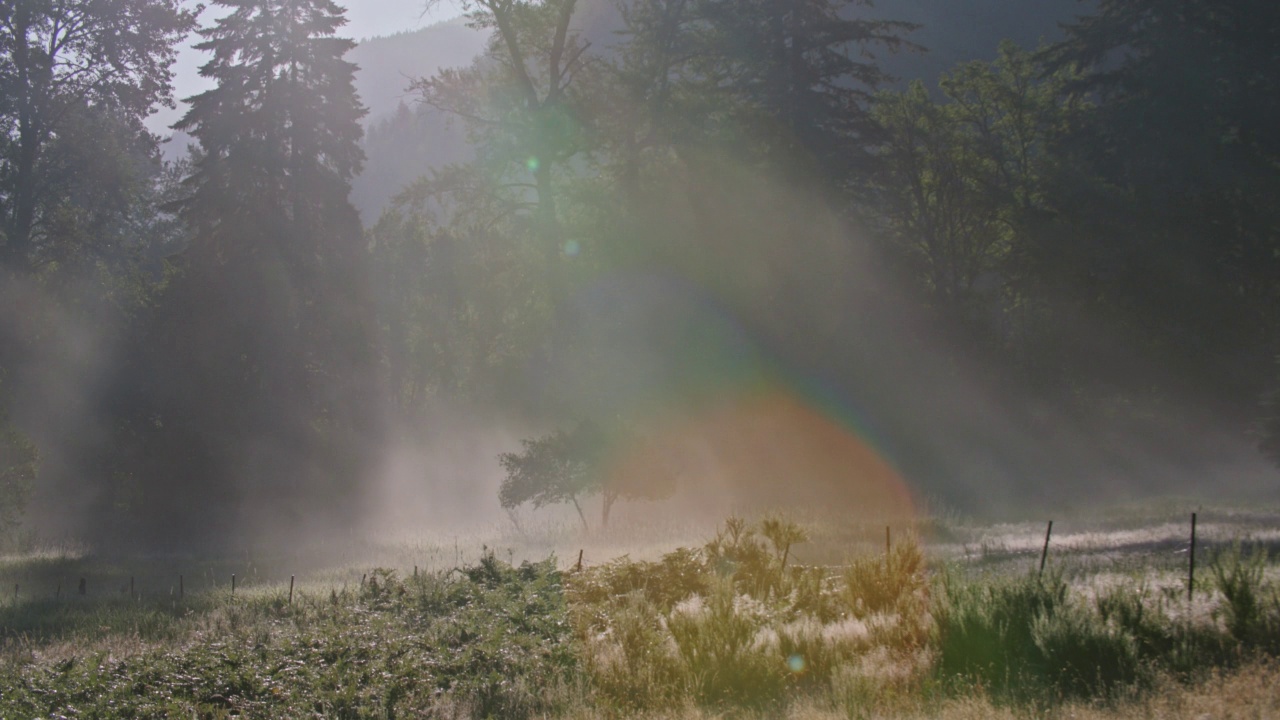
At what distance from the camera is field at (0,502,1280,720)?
27.8 ft

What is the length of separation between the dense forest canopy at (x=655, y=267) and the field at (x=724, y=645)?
51.7ft

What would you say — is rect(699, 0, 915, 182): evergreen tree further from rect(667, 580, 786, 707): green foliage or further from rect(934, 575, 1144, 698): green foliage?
rect(934, 575, 1144, 698): green foliage

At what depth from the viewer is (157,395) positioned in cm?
3422

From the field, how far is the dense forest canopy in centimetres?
1575

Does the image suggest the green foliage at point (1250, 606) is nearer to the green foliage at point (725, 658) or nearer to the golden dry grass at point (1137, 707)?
the golden dry grass at point (1137, 707)

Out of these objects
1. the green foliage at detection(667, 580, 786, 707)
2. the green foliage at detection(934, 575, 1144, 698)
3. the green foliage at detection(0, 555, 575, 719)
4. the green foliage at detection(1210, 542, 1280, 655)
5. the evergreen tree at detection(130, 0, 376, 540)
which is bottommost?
the green foliage at detection(0, 555, 575, 719)

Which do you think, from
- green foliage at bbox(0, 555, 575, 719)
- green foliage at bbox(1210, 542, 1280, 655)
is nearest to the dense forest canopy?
green foliage at bbox(0, 555, 575, 719)

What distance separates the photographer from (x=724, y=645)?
33.1 feet

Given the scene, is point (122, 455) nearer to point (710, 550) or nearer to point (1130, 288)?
point (710, 550)

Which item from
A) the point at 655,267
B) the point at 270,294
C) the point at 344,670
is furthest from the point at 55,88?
the point at 344,670

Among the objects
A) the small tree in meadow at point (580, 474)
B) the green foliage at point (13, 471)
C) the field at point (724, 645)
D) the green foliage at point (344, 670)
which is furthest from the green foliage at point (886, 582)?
the green foliage at point (13, 471)

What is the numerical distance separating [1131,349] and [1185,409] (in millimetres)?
5979

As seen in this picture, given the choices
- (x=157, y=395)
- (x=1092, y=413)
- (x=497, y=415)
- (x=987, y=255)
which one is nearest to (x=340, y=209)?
(x=157, y=395)

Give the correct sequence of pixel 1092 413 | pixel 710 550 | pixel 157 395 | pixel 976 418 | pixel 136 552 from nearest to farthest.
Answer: pixel 710 550, pixel 136 552, pixel 157 395, pixel 976 418, pixel 1092 413
